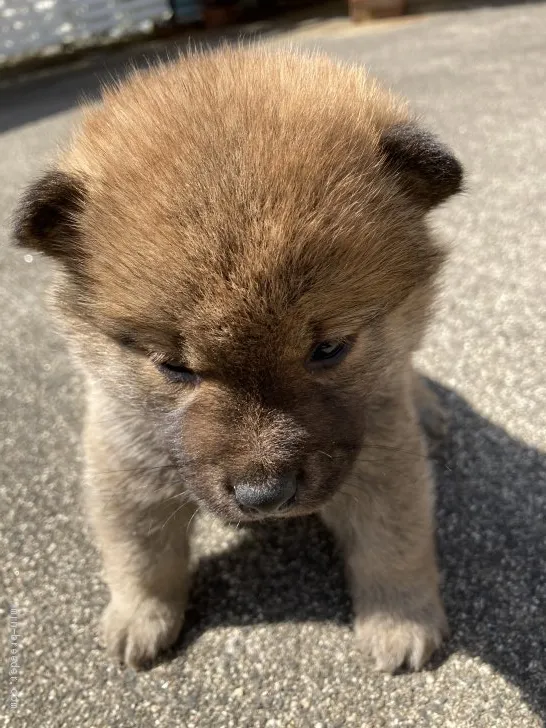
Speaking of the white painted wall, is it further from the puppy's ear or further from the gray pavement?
the puppy's ear

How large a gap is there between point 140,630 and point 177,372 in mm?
794

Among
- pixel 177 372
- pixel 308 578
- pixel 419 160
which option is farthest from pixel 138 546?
pixel 419 160

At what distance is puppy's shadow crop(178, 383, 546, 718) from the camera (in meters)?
1.69

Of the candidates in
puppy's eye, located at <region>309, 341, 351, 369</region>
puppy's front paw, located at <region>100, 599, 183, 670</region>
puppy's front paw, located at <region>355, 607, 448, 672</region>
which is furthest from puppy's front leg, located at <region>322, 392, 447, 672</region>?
puppy's front paw, located at <region>100, 599, 183, 670</region>

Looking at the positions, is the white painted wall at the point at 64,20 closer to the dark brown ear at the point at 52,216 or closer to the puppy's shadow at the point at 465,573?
the dark brown ear at the point at 52,216

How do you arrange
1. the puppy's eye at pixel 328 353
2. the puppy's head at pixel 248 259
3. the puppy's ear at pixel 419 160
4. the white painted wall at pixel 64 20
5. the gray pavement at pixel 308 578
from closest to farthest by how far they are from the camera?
the puppy's head at pixel 248 259
the puppy's eye at pixel 328 353
the puppy's ear at pixel 419 160
the gray pavement at pixel 308 578
the white painted wall at pixel 64 20

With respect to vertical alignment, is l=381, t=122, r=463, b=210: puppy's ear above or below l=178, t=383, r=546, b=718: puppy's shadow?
above

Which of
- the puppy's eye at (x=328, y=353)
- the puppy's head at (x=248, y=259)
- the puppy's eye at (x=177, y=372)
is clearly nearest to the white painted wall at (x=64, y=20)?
the puppy's head at (x=248, y=259)

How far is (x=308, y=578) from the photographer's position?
190 centimetres

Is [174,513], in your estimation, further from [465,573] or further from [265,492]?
[465,573]

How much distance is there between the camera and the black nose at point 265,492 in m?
1.26

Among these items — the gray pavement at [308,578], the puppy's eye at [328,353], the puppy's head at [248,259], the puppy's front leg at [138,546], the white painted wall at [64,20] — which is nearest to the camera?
the puppy's head at [248,259]

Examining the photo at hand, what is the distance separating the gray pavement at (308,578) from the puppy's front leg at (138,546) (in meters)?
0.08

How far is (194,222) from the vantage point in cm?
120
